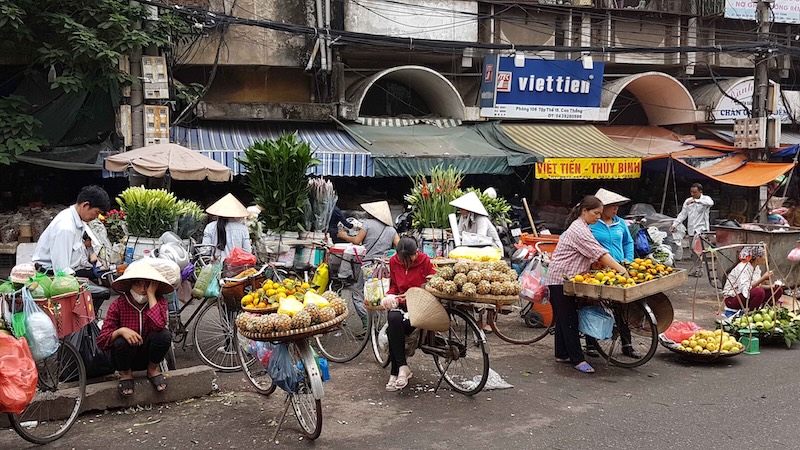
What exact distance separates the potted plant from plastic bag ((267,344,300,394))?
320cm

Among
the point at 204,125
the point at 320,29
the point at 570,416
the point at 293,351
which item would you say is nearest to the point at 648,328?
the point at 570,416

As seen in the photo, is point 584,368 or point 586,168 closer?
point 584,368

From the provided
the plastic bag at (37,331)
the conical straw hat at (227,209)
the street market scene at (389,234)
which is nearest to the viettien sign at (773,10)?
the street market scene at (389,234)

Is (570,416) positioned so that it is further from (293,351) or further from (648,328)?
(293,351)

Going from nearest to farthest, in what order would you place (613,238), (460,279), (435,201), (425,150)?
1. (460,279)
2. (613,238)
3. (435,201)
4. (425,150)

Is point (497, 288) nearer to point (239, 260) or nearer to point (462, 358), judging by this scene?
point (462, 358)

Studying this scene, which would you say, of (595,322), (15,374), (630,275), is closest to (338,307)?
(15,374)

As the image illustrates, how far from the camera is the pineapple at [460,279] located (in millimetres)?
5812

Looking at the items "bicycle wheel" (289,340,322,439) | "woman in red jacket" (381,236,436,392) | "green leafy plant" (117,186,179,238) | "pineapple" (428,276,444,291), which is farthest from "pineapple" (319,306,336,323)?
"green leafy plant" (117,186,179,238)

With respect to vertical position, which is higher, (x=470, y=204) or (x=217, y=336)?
(x=470, y=204)

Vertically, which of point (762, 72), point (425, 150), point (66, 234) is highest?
point (762, 72)

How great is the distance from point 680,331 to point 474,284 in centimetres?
306

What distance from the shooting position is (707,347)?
7.08m

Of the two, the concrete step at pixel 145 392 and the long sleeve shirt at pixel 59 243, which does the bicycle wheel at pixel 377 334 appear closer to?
the concrete step at pixel 145 392
